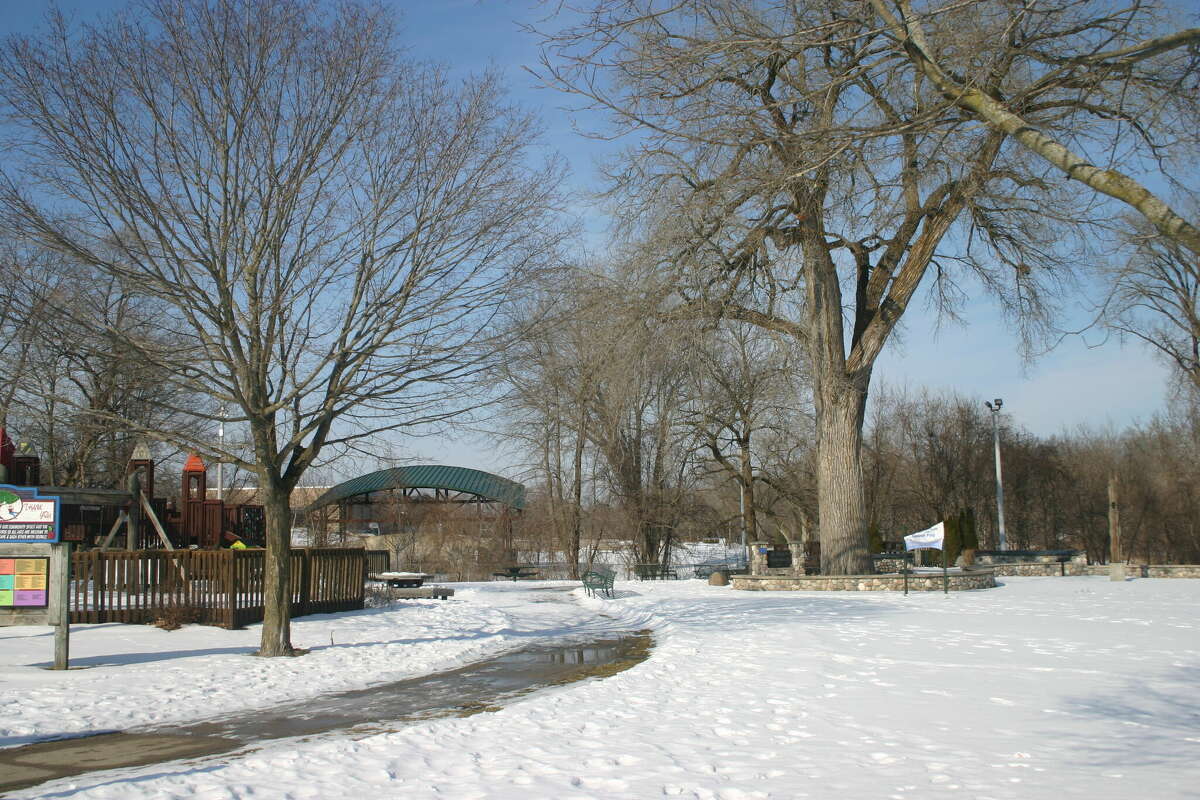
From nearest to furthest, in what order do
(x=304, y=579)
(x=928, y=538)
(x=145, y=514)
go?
(x=304, y=579), (x=928, y=538), (x=145, y=514)

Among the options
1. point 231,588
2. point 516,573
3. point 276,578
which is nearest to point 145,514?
point 231,588

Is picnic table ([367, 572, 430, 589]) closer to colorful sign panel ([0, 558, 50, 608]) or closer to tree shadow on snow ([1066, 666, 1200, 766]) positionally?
colorful sign panel ([0, 558, 50, 608])

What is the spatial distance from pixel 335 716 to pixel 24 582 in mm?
5510

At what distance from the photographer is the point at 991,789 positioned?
5789mm

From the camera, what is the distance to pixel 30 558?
39.2ft

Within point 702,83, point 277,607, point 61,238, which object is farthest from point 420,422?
point 702,83

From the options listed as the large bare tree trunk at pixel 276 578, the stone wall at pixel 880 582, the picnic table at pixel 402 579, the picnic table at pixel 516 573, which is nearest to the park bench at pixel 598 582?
the stone wall at pixel 880 582

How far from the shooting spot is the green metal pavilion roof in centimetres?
4088

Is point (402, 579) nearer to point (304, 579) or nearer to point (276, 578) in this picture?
point (304, 579)

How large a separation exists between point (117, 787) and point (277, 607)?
6994mm

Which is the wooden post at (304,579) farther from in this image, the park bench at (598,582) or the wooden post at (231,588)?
the park bench at (598,582)

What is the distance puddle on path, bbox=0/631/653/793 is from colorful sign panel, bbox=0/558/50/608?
431 centimetres

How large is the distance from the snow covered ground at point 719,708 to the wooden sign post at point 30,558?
0.72 m

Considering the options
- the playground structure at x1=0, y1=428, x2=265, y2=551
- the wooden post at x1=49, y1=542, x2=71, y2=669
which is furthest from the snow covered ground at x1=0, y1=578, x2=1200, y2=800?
the playground structure at x1=0, y1=428, x2=265, y2=551
